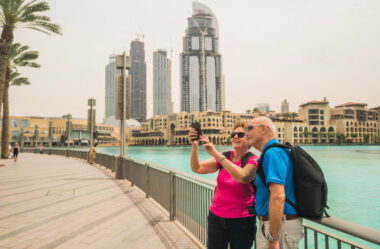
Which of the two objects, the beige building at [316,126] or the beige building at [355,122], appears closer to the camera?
the beige building at [316,126]

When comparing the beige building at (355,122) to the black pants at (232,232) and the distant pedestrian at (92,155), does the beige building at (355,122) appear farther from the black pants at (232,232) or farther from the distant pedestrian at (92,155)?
the black pants at (232,232)

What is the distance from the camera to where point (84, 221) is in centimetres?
568

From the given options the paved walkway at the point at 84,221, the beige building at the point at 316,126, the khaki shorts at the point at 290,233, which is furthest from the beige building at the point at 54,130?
the khaki shorts at the point at 290,233

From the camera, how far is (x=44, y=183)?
430 inches

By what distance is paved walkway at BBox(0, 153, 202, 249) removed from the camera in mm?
4492

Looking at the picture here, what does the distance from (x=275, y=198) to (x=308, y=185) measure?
9.0 inches

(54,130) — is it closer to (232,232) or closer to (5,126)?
(5,126)

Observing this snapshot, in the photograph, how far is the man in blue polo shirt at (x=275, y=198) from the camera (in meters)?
1.85

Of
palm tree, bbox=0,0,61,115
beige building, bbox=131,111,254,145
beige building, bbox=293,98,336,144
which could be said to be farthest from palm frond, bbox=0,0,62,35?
beige building, bbox=293,98,336,144

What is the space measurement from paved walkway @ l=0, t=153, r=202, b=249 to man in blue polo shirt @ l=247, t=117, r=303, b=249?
2596 millimetres

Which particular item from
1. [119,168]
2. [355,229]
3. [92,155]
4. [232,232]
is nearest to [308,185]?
[355,229]

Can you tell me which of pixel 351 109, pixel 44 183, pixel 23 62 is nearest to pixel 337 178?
pixel 44 183

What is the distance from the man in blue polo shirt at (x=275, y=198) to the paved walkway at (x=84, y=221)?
260 cm

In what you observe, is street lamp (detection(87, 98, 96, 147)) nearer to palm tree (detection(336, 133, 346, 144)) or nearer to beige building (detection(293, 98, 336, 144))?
beige building (detection(293, 98, 336, 144))
